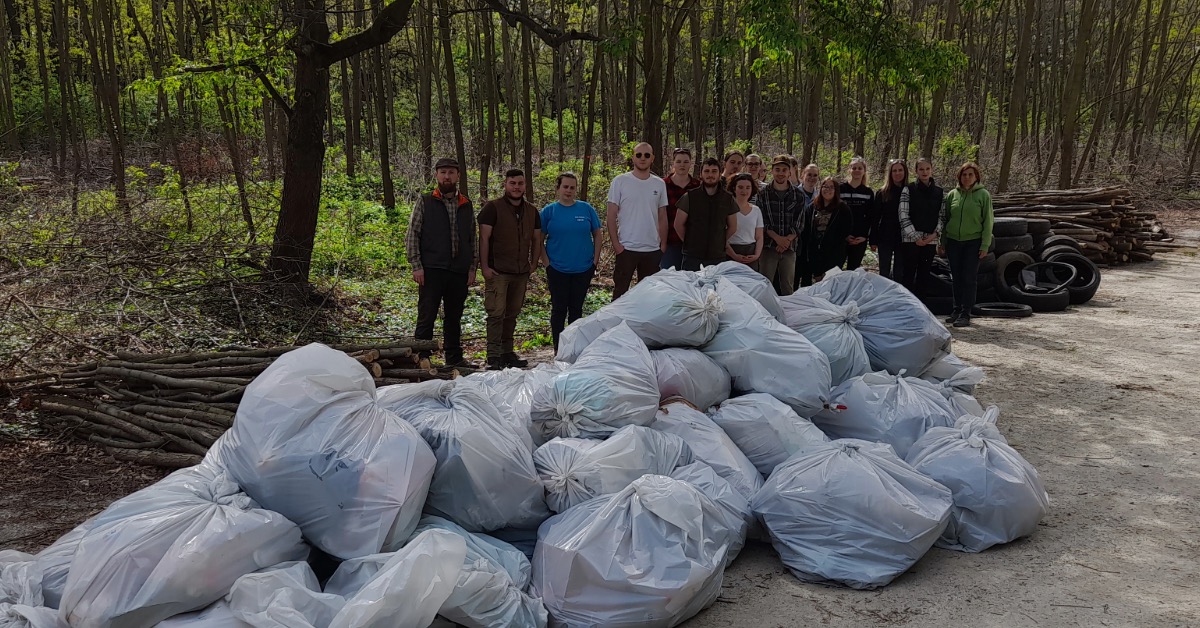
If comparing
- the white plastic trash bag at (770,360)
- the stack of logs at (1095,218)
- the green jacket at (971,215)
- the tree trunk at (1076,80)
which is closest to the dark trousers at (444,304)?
the white plastic trash bag at (770,360)

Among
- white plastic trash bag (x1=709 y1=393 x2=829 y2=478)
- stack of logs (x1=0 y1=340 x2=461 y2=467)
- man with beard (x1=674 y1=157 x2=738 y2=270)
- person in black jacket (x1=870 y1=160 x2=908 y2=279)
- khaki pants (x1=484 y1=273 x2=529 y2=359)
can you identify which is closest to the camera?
white plastic trash bag (x1=709 y1=393 x2=829 y2=478)

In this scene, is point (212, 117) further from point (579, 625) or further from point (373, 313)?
point (579, 625)

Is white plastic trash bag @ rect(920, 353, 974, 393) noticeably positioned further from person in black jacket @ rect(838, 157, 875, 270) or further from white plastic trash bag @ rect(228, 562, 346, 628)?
white plastic trash bag @ rect(228, 562, 346, 628)

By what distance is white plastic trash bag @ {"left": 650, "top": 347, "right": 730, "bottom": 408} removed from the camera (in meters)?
4.02

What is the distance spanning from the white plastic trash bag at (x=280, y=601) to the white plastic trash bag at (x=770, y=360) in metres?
2.49

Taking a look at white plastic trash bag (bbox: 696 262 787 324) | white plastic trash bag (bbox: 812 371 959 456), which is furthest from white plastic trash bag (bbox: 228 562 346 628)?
white plastic trash bag (bbox: 696 262 787 324)

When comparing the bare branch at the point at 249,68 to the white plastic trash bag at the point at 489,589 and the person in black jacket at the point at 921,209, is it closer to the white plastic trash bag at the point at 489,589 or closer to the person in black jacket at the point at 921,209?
the white plastic trash bag at the point at 489,589

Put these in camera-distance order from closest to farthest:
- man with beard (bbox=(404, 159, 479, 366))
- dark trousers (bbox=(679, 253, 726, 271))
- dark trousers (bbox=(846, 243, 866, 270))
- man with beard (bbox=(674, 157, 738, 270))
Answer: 1. man with beard (bbox=(404, 159, 479, 366))
2. man with beard (bbox=(674, 157, 738, 270))
3. dark trousers (bbox=(679, 253, 726, 271))
4. dark trousers (bbox=(846, 243, 866, 270))

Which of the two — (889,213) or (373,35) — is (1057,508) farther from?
(373,35)

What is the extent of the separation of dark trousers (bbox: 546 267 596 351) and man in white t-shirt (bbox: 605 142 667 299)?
1.13 ft

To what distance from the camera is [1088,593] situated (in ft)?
9.71

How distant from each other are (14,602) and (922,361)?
472 centimetres

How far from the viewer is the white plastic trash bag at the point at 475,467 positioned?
2922 mm

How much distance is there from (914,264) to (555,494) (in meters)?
6.09
